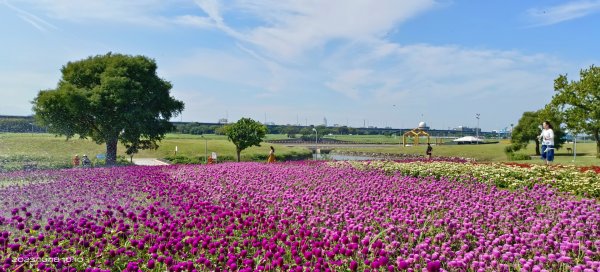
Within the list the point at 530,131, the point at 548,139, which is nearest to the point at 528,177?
the point at 548,139

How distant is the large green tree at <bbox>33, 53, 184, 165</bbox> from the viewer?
30.3m

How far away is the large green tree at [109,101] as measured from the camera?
30325mm

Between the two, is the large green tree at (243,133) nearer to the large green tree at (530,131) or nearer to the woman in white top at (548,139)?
the woman in white top at (548,139)

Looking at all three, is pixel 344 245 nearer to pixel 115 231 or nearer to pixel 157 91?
pixel 115 231

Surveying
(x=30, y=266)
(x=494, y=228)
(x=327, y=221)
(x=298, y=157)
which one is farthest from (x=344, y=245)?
(x=298, y=157)

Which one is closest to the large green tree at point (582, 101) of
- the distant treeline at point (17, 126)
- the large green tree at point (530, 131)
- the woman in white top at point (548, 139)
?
the large green tree at point (530, 131)

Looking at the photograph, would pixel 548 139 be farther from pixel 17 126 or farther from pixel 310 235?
pixel 17 126

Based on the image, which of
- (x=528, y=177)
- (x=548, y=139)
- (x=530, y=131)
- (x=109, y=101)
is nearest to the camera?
(x=528, y=177)

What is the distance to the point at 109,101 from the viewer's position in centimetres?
3061

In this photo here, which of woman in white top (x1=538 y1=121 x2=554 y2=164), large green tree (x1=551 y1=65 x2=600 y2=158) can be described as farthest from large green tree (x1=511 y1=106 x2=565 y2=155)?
woman in white top (x1=538 y1=121 x2=554 y2=164)

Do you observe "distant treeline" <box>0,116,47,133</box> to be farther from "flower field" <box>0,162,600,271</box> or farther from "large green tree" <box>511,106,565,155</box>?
"flower field" <box>0,162,600,271</box>

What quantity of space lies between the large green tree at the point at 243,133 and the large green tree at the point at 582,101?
2774 centimetres

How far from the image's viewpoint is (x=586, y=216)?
6.32 metres

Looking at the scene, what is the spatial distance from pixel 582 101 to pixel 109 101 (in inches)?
1555
